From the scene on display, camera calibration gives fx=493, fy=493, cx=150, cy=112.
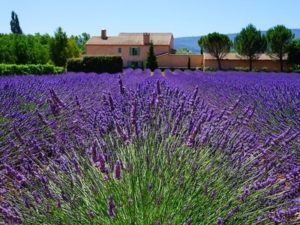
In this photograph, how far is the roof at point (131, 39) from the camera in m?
51.6

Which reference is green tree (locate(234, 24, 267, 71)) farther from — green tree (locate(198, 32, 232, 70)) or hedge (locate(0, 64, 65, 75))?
hedge (locate(0, 64, 65, 75))

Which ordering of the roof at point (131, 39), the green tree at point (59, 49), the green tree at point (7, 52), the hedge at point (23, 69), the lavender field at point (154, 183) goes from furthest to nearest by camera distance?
the roof at point (131, 39) → the green tree at point (59, 49) → the green tree at point (7, 52) → the hedge at point (23, 69) → the lavender field at point (154, 183)

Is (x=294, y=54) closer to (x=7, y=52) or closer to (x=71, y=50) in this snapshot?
(x=71, y=50)

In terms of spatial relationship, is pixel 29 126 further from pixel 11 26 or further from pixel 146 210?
pixel 11 26

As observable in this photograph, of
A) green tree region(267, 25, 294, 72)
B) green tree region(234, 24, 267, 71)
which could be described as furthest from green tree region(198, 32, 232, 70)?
green tree region(267, 25, 294, 72)

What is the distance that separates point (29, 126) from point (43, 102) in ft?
4.38

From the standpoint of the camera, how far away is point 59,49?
4222cm

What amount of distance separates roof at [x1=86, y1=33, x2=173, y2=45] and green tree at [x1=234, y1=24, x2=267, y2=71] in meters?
8.02

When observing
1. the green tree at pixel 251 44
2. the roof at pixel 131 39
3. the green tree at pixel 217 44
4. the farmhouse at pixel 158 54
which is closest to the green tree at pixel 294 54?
the farmhouse at pixel 158 54

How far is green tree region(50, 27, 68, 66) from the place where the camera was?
42.1m

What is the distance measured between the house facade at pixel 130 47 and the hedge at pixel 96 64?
20.9 metres

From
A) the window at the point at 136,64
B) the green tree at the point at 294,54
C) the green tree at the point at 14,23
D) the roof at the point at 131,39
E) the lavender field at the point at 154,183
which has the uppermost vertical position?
the green tree at the point at 14,23

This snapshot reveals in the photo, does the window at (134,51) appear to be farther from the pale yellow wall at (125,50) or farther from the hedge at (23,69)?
the hedge at (23,69)

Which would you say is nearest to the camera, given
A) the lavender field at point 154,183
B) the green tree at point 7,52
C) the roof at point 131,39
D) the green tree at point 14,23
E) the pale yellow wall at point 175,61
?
the lavender field at point 154,183
